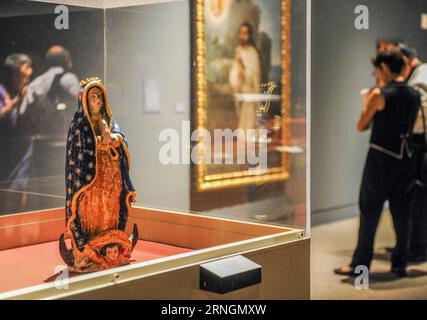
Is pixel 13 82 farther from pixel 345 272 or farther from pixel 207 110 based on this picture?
pixel 345 272

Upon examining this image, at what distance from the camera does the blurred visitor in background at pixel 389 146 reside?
3.95 meters

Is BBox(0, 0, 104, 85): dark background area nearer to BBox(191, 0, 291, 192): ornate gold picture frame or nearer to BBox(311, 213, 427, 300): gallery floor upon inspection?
BBox(191, 0, 291, 192): ornate gold picture frame

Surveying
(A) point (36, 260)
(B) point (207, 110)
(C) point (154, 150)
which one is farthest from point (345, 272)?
(A) point (36, 260)

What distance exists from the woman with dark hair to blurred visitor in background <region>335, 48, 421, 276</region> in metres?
2.38

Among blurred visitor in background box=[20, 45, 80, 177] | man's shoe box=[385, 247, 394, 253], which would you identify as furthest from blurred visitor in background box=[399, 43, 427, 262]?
blurred visitor in background box=[20, 45, 80, 177]

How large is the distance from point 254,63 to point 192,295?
3.29 m

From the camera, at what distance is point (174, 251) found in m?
2.10

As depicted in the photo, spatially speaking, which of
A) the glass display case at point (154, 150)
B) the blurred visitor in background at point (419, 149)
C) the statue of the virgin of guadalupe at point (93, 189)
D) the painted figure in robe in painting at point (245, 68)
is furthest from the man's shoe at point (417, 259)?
the statue of the virgin of guadalupe at point (93, 189)

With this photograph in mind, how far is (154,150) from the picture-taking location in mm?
2588

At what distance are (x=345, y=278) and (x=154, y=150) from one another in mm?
2169
